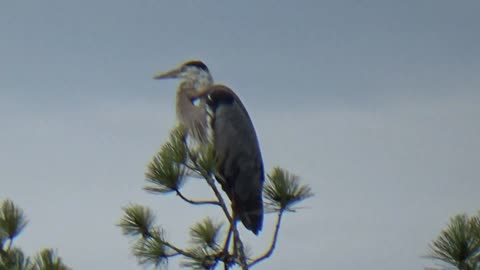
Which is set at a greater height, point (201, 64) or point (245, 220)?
point (201, 64)

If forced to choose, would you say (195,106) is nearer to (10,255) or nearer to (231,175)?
(231,175)

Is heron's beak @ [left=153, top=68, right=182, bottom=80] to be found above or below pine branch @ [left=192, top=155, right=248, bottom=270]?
above

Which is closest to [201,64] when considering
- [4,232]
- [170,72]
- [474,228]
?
[170,72]

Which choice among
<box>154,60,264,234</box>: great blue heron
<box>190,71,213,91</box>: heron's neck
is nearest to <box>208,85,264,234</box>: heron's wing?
<box>154,60,264,234</box>: great blue heron

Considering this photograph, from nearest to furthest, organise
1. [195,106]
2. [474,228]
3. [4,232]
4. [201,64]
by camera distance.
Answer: [474,228], [4,232], [195,106], [201,64]

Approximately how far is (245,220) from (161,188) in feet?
9.25

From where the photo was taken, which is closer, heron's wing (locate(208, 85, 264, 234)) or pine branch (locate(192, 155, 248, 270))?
pine branch (locate(192, 155, 248, 270))

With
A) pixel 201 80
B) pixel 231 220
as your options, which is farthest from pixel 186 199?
pixel 201 80

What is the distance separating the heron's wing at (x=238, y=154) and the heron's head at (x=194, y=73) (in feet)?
0.77

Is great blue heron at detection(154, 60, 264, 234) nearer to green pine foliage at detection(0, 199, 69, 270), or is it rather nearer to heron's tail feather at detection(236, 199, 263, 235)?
heron's tail feather at detection(236, 199, 263, 235)

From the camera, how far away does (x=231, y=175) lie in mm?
Result: 9328

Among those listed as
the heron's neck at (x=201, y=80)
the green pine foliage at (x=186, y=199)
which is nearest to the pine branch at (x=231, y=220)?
the green pine foliage at (x=186, y=199)

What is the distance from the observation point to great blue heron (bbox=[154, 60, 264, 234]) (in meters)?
9.07

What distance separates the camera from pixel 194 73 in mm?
10320
